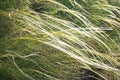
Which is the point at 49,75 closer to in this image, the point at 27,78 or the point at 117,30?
the point at 27,78

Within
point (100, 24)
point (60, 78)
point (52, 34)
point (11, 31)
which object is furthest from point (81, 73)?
→ point (100, 24)

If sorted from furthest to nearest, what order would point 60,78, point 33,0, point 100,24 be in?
point 100,24, point 33,0, point 60,78

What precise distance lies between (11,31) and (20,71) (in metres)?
0.29

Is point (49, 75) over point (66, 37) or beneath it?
beneath

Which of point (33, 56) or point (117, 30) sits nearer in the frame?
point (33, 56)

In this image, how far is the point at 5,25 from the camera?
2.12 meters

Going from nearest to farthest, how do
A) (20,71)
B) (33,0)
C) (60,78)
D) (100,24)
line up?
1. (20,71)
2. (60,78)
3. (33,0)
4. (100,24)

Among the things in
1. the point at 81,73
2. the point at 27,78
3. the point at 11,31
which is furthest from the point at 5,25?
the point at 81,73

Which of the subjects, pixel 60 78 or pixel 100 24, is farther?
pixel 100 24

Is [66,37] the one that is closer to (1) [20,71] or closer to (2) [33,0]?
(1) [20,71]

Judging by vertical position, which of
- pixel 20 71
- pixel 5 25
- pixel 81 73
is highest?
pixel 5 25

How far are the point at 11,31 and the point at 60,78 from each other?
1.25 feet

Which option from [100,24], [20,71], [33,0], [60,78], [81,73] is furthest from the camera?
[100,24]

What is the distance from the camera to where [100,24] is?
279 cm
